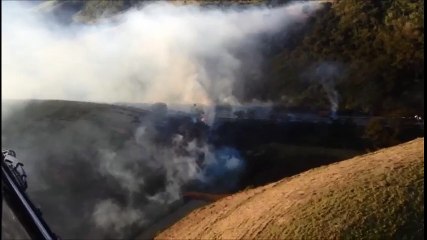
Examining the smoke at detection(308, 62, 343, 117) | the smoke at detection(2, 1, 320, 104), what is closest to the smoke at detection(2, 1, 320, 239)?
the smoke at detection(2, 1, 320, 104)

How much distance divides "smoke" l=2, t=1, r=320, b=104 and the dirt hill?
26.7 meters

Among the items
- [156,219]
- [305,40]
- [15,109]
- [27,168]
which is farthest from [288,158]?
[305,40]

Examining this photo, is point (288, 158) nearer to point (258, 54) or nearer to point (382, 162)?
point (382, 162)

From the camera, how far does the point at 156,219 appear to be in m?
25.2

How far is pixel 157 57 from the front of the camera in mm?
61688

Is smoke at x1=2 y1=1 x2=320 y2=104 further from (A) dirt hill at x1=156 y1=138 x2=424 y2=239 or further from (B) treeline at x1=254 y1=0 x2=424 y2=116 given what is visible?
(A) dirt hill at x1=156 y1=138 x2=424 y2=239

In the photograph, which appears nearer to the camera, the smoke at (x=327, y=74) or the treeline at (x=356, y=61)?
the treeline at (x=356, y=61)

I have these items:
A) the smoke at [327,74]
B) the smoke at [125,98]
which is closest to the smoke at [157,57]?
the smoke at [125,98]

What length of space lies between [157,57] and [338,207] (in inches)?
1792

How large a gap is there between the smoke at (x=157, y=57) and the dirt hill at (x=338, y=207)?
2667 cm

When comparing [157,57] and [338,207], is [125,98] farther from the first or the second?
[338,207]

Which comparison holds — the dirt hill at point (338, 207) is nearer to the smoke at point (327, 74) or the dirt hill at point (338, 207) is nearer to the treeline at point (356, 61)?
the treeline at point (356, 61)

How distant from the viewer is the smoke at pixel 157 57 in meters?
53.5

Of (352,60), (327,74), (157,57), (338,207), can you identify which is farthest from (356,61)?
(338,207)
